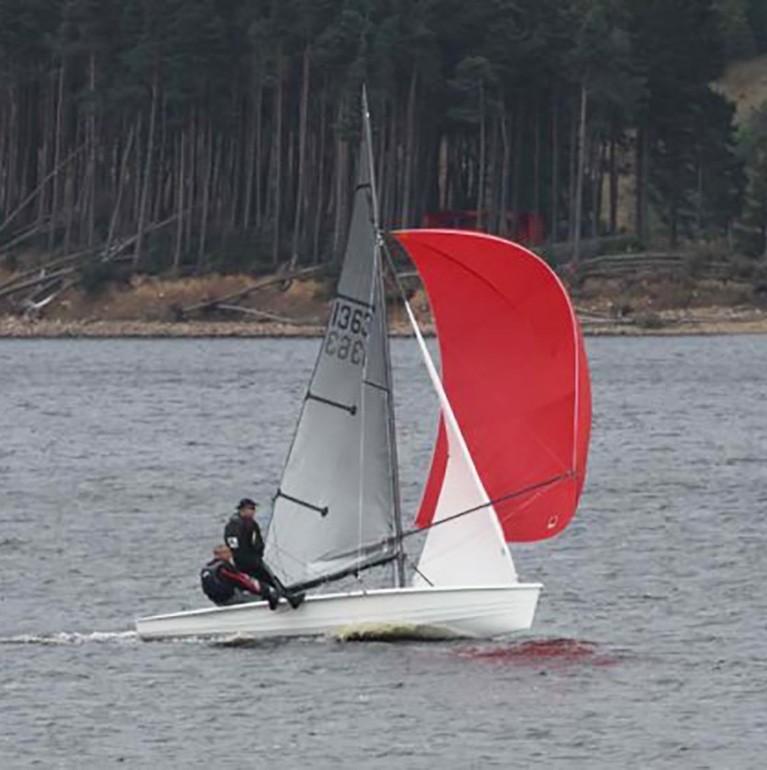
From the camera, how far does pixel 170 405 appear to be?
84375mm

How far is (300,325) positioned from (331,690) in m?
85.7

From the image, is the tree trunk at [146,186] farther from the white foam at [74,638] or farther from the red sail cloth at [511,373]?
the red sail cloth at [511,373]

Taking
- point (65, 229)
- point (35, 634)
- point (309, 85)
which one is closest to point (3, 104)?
point (65, 229)

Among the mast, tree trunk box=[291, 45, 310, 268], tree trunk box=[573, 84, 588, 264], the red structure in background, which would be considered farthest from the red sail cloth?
the red structure in background

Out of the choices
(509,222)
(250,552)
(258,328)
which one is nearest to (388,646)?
(250,552)

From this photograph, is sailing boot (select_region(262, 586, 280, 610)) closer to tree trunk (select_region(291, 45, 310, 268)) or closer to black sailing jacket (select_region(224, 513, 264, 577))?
black sailing jacket (select_region(224, 513, 264, 577))

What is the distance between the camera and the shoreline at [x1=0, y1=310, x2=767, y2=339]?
378 feet

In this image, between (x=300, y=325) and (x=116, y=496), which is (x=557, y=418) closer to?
(x=116, y=496)

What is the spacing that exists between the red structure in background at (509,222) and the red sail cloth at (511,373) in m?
87.7

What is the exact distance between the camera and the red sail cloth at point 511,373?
32438mm

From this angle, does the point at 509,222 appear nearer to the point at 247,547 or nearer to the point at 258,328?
the point at 258,328

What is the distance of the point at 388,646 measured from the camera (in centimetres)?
3262

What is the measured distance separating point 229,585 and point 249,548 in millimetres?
652

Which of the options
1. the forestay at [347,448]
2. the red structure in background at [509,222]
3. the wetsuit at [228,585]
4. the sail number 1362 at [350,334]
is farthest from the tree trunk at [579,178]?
the wetsuit at [228,585]
